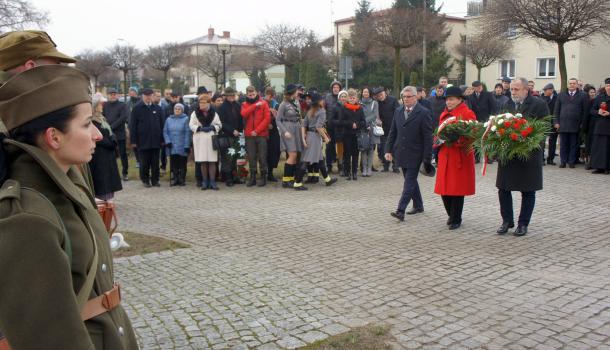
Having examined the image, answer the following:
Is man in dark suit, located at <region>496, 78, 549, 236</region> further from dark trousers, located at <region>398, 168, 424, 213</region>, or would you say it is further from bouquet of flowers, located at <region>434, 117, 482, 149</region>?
dark trousers, located at <region>398, 168, 424, 213</region>

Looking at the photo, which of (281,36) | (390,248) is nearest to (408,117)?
(390,248)

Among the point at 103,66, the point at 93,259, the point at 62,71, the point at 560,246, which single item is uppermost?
the point at 103,66

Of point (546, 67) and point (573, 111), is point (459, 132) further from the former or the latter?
point (546, 67)

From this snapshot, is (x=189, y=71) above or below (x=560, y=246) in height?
above

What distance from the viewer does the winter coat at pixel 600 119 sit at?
45.5 ft

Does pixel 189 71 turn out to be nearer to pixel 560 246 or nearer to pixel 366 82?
pixel 366 82

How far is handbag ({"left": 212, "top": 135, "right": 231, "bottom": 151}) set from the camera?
12.8 meters

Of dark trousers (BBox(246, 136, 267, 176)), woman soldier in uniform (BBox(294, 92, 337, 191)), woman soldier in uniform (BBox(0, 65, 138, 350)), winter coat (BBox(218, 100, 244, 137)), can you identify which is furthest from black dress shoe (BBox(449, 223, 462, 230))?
woman soldier in uniform (BBox(0, 65, 138, 350))

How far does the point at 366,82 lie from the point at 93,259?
169 ft

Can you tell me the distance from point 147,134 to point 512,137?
26.6ft

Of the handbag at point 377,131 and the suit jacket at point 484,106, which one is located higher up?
the suit jacket at point 484,106

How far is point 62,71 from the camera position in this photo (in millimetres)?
2199

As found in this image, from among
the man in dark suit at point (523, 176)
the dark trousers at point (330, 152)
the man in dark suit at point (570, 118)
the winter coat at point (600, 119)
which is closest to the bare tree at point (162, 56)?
the dark trousers at point (330, 152)

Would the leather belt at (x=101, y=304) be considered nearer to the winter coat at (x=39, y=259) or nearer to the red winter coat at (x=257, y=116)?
the winter coat at (x=39, y=259)
